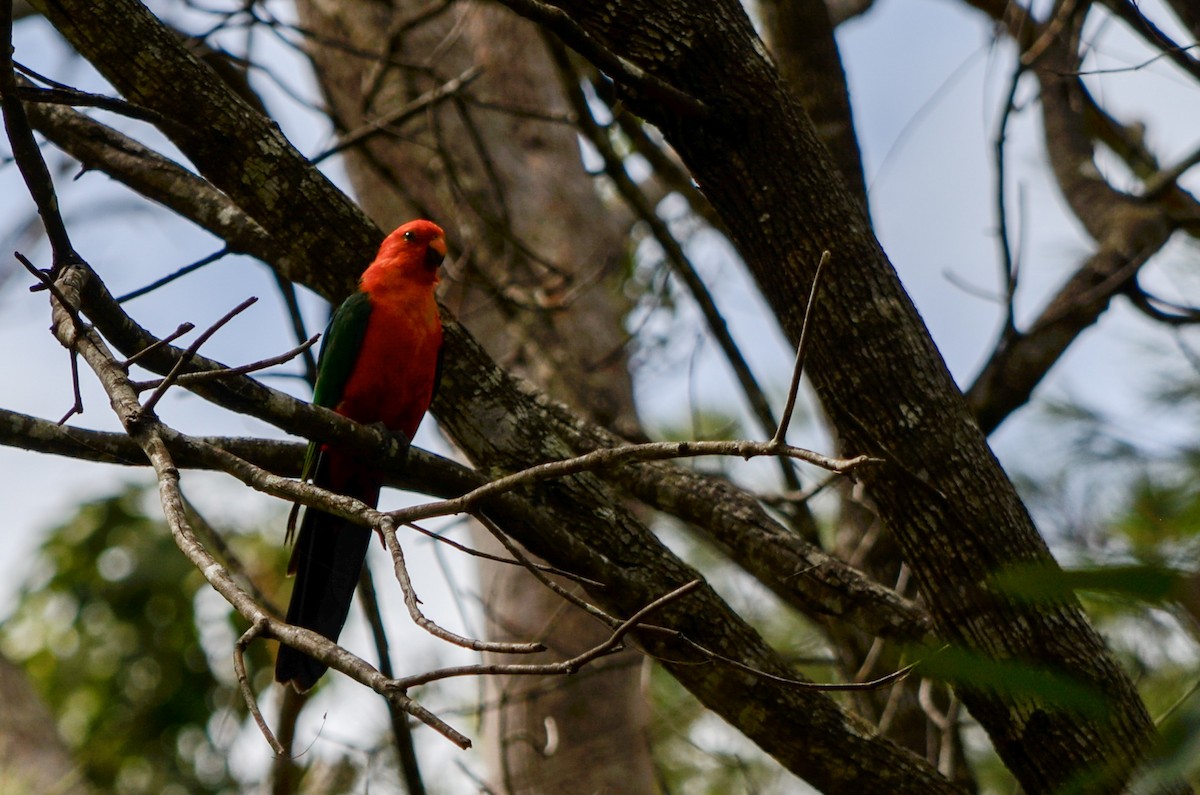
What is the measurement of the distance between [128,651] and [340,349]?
289 cm

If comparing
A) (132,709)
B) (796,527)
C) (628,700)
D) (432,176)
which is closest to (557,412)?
(796,527)

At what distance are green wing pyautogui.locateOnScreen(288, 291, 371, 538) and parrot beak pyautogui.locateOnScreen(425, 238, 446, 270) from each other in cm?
47

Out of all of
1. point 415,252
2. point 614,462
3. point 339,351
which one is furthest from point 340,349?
point 614,462

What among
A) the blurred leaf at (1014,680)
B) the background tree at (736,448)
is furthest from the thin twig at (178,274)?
the blurred leaf at (1014,680)

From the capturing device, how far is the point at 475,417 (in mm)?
3068

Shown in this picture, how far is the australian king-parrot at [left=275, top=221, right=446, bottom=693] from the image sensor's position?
3256mm

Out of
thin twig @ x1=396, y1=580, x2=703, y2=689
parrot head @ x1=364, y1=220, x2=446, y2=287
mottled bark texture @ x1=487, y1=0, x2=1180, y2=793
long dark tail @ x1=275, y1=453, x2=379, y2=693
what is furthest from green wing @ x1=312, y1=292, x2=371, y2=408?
thin twig @ x1=396, y1=580, x2=703, y2=689

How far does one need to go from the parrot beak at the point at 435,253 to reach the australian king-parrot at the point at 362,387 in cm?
5

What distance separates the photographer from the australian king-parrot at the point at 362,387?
3.26m

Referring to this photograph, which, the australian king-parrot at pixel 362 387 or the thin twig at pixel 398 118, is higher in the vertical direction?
the thin twig at pixel 398 118

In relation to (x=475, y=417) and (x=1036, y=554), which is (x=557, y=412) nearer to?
(x=475, y=417)

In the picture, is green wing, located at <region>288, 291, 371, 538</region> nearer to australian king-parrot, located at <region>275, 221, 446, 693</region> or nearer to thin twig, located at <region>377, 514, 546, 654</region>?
australian king-parrot, located at <region>275, 221, 446, 693</region>

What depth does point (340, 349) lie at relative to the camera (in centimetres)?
372

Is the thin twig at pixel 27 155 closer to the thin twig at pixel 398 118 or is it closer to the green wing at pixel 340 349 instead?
the green wing at pixel 340 349
